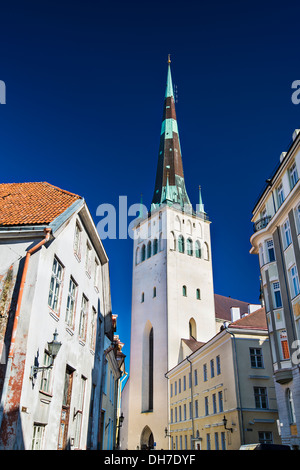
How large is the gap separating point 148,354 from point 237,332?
83.9ft

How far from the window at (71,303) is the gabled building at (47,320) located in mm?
34

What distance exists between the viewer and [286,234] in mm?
23031

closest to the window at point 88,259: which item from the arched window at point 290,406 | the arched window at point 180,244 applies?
the arched window at point 290,406

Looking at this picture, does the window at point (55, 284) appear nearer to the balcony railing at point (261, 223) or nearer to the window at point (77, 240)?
the window at point (77, 240)

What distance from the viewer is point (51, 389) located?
12.3m

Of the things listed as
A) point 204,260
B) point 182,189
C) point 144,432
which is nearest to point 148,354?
point 144,432

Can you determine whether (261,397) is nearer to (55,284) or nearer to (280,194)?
(280,194)

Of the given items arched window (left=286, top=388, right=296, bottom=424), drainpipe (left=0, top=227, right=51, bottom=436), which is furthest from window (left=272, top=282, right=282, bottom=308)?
drainpipe (left=0, top=227, right=51, bottom=436)

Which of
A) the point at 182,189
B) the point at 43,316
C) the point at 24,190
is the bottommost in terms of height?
the point at 43,316

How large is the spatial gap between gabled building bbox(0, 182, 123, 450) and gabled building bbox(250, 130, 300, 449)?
30.9ft

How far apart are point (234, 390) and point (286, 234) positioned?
431 inches

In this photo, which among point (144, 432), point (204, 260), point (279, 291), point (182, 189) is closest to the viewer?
point (279, 291)

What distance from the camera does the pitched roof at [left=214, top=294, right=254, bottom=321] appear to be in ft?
195
